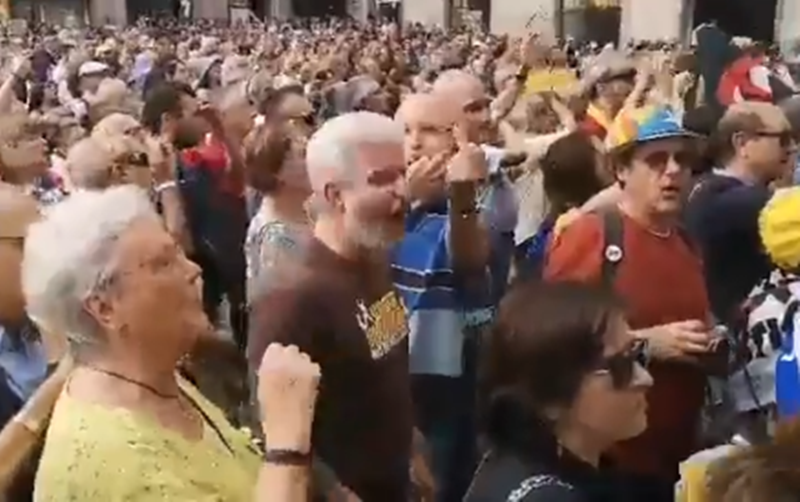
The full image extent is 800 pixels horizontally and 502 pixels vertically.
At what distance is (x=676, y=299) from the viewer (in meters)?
3.58

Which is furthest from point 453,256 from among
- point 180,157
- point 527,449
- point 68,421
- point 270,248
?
point 180,157

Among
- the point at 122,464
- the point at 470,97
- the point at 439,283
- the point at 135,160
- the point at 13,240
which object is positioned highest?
the point at 470,97

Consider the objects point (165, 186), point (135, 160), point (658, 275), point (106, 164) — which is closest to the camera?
point (658, 275)

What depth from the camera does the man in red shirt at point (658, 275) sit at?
3383mm

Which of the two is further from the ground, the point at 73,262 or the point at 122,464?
the point at 73,262

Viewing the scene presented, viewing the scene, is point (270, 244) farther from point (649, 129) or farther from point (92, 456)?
point (92, 456)

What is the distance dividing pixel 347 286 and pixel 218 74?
7.84 metres

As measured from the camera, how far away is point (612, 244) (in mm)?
3594

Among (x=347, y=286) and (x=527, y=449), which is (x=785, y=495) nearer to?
(x=527, y=449)

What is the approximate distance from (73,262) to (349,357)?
0.74 meters

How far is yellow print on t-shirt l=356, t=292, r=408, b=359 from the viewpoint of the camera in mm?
3012

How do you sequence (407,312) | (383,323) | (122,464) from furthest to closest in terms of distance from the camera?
(407,312) < (383,323) < (122,464)

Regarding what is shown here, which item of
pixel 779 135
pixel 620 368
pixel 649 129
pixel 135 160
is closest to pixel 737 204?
pixel 779 135

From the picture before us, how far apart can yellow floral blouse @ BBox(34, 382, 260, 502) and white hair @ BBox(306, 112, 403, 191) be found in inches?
37.7
